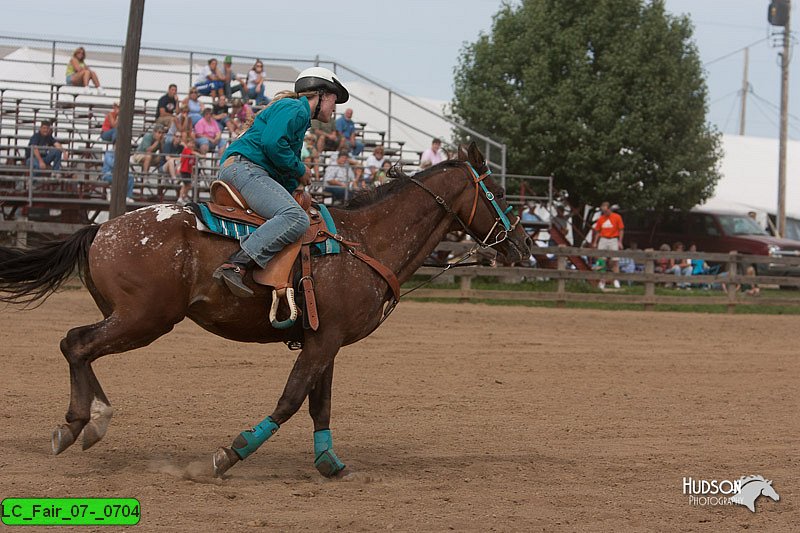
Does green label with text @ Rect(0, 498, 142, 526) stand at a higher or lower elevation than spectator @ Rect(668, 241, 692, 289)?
lower

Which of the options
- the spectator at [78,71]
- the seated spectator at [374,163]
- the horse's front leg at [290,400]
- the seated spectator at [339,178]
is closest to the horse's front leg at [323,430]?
the horse's front leg at [290,400]

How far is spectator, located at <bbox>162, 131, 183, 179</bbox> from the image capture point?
21.0 m

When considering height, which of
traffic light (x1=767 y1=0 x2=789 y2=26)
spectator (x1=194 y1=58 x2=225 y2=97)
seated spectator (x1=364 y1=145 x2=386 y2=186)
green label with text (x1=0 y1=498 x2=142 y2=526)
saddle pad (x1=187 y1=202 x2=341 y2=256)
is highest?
traffic light (x1=767 y1=0 x2=789 y2=26)

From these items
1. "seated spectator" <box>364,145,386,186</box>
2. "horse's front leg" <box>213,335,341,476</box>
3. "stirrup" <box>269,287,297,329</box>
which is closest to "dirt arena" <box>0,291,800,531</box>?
"horse's front leg" <box>213,335,341,476</box>

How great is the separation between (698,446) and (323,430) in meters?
3.32

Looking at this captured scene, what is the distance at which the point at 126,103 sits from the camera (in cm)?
1538

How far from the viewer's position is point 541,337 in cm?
1584

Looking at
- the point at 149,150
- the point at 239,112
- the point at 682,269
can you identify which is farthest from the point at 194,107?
the point at 682,269

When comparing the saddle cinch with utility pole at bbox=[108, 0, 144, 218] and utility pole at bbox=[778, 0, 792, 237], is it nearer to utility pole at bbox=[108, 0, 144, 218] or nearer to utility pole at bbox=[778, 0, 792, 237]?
utility pole at bbox=[108, 0, 144, 218]

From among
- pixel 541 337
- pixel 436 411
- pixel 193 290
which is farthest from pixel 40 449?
pixel 541 337

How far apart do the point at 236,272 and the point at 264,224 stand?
14.7 inches

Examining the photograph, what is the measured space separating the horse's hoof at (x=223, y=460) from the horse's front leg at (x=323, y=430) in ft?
2.02

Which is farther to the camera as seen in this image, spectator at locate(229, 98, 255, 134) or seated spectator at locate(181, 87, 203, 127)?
spectator at locate(229, 98, 255, 134)

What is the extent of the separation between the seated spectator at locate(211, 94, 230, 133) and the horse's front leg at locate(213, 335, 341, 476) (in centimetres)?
1618
